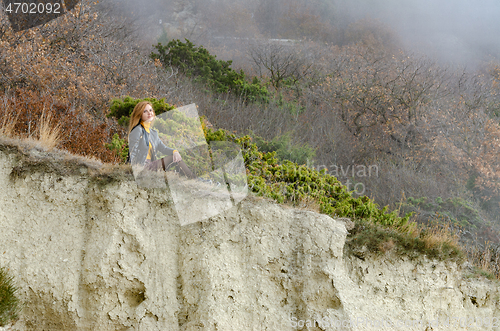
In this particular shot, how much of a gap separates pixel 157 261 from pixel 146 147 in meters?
1.60

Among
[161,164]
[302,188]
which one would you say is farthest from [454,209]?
[161,164]

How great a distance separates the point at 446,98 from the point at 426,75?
74.9 inches

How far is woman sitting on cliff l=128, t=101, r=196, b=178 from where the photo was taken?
5.12 metres

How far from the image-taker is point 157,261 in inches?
195

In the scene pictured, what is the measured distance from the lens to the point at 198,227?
5.10m

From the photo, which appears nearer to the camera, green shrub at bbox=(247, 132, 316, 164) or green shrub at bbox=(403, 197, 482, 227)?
green shrub at bbox=(247, 132, 316, 164)

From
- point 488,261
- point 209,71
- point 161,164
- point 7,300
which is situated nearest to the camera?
point 7,300

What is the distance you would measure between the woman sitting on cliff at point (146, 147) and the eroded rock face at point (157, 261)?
12.8 inches

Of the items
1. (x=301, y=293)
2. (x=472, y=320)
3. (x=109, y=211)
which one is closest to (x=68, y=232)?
(x=109, y=211)

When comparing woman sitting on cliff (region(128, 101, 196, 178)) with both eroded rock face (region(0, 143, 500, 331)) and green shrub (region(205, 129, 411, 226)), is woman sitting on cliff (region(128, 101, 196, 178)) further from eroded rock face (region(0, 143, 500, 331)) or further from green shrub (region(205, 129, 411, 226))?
green shrub (region(205, 129, 411, 226))

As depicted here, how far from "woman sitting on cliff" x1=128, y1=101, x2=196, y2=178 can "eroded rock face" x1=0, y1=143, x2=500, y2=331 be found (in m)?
0.33

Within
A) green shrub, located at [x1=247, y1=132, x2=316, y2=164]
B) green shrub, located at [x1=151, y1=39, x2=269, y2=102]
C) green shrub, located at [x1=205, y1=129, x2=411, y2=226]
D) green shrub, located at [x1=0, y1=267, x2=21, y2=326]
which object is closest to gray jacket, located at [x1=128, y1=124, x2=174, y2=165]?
green shrub, located at [x1=205, y1=129, x2=411, y2=226]

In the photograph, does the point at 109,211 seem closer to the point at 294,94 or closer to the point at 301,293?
the point at 301,293

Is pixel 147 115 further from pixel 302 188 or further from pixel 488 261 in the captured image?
pixel 488 261
